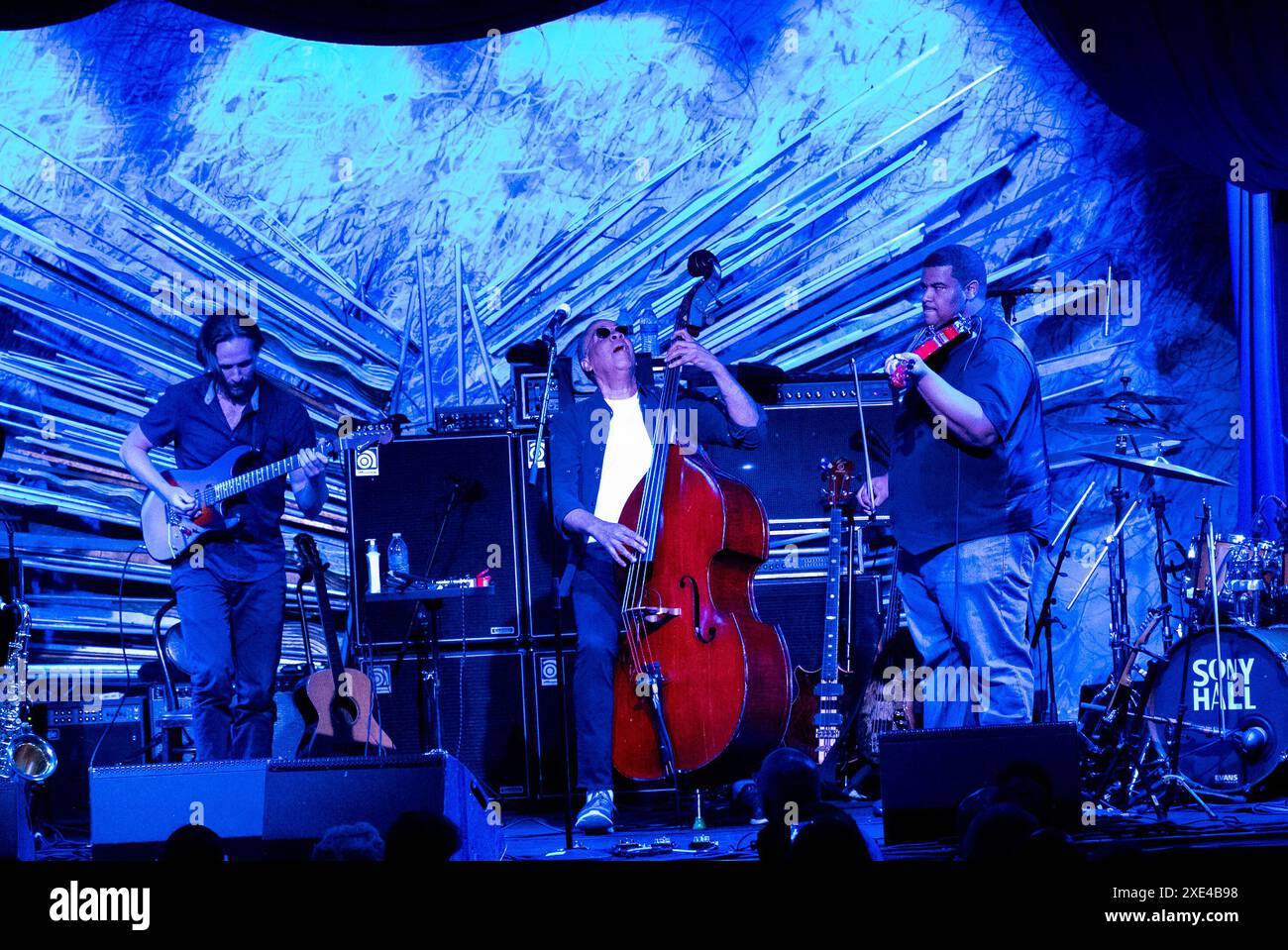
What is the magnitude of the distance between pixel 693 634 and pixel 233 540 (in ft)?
6.35

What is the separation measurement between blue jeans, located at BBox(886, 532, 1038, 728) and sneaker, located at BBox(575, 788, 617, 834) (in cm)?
128

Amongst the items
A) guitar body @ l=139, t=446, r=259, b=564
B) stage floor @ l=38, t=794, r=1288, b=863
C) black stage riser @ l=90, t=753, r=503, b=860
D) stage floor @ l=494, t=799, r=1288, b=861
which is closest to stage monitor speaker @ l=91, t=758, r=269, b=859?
black stage riser @ l=90, t=753, r=503, b=860

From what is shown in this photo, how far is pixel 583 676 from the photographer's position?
5691mm

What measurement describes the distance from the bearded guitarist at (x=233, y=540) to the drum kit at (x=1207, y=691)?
3.34m

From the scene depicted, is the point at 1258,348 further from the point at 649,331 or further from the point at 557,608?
the point at 557,608

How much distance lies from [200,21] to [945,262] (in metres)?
5.04

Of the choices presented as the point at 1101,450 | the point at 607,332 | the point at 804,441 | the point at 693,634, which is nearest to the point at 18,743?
the point at 693,634

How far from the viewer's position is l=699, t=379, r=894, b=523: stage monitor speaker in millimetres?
6945

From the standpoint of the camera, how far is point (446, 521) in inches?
266

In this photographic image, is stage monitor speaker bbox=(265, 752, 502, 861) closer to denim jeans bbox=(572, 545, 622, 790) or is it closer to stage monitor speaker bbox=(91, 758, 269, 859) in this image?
stage monitor speaker bbox=(91, 758, 269, 859)

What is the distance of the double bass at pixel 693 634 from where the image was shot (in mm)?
5551

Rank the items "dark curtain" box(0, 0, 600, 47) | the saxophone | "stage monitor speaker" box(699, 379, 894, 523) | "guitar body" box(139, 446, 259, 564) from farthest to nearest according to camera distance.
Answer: "dark curtain" box(0, 0, 600, 47) < "stage monitor speaker" box(699, 379, 894, 523) < the saxophone < "guitar body" box(139, 446, 259, 564)

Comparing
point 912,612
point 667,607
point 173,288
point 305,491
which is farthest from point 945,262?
point 173,288
